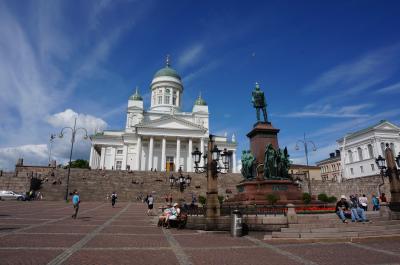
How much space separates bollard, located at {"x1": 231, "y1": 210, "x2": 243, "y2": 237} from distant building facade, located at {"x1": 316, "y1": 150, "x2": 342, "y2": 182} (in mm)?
73088

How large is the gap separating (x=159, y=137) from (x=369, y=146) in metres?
Result: 45.7

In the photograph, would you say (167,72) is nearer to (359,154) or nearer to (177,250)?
(359,154)

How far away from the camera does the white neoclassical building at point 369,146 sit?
59806 millimetres

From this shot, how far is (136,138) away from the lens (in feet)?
221

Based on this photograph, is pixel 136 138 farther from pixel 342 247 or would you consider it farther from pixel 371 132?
pixel 342 247

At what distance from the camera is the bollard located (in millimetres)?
11461

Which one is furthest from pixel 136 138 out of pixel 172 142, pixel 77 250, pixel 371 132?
pixel 77 250

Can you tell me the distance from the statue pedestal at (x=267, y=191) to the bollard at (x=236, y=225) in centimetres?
358

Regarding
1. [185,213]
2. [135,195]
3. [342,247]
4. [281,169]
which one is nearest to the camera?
[342,247]

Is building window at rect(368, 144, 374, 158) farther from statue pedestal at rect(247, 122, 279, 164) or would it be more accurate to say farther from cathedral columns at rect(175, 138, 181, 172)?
statue pedestal at rect(247, 122, 279, 164)

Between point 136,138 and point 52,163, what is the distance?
2051cm

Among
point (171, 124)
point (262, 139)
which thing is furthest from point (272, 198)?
point (171, 124)

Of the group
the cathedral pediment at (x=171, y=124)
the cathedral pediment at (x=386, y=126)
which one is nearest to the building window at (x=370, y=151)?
the cathedral pediment at (x=386, y=126)

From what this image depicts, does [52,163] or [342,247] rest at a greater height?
[52,163]
